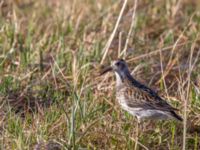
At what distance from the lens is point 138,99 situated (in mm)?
7215

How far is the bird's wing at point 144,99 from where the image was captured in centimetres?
692

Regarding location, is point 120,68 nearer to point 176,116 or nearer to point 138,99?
point 138,99

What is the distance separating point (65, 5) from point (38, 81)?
2536mm

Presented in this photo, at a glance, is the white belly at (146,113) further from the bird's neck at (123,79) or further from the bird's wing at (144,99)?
the bird's neck at (123,79)

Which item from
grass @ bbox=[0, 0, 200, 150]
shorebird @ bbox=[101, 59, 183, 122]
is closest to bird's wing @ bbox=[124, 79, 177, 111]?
shorebird @ bbox=[101, 59, 183, 122]

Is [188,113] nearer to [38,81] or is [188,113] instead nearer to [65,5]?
[38,81]

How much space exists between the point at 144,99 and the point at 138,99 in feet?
0.17

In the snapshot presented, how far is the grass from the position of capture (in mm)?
6516

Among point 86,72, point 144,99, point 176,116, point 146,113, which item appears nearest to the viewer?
point 176,116

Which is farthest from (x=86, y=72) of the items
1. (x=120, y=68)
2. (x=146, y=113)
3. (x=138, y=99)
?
(x=146, y=113)

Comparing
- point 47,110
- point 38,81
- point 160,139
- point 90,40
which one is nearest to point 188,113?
point 160,139

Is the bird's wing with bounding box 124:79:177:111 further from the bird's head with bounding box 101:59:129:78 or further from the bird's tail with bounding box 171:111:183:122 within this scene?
the bird's head with bounding box 101:59:129:78

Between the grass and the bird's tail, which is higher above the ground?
the bird's tail

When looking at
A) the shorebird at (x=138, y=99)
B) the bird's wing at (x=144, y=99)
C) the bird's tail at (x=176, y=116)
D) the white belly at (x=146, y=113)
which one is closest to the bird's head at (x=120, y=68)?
the shorebird at (x=138, y=99)
